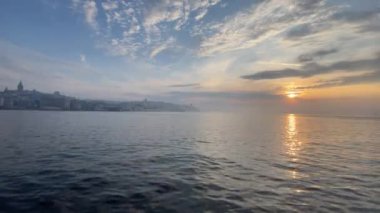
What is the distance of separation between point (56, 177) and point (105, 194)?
23.7 feet

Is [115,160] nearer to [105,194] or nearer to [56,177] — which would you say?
[56,177]

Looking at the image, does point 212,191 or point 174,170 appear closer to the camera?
point 212,191

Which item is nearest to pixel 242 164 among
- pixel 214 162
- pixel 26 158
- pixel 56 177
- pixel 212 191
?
pixel 214 162

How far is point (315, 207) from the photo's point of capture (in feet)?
51.8

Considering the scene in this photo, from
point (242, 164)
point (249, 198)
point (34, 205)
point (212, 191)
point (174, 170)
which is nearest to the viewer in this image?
point (34, 205)

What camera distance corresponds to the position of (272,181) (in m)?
21.8

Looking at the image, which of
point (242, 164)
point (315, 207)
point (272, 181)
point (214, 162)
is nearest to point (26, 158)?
point (214, 162)

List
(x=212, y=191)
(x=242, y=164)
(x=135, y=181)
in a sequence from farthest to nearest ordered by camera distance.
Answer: (x=242, y=164) < (x=135, y=181) < (x=212, y=191)

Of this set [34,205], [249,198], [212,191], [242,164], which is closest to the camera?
[34,205]

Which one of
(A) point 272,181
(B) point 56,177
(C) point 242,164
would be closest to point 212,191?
(A) point 272,181

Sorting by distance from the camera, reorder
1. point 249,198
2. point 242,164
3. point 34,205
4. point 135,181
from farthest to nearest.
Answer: point 242,164 → point 135,181 → point 249,198 → point 34,205

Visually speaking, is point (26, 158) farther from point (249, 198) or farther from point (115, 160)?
point (249, 198)

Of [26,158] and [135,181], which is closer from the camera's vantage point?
[135,181]

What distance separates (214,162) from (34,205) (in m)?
20.1
